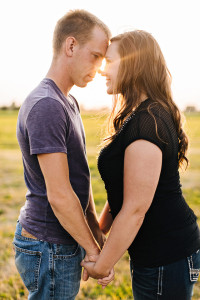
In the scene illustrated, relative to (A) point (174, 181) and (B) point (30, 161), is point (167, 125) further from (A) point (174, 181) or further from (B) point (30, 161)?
(B) point (30, 161)

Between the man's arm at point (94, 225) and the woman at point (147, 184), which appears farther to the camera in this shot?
the man's arm at point (94, 225)

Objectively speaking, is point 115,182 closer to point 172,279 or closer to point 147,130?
point 147,130

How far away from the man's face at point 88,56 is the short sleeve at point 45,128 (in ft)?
1.61

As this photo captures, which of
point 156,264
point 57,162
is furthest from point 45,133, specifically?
point 156,264

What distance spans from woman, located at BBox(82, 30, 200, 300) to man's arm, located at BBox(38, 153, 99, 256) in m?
0.18

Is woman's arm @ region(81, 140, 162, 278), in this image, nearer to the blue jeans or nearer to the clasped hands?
the clasped hands

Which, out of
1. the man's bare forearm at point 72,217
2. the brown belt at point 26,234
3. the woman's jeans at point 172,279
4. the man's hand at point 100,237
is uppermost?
the man's bare forearm at point 72,217

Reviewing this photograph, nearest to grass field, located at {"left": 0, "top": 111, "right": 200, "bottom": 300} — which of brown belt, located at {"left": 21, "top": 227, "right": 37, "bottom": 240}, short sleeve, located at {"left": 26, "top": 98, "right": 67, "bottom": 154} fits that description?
short sleeve, located at {"left": 26, "top": 98, "right": 67, "bottom": 154}

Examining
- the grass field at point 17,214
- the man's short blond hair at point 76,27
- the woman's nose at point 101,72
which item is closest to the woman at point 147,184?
the woman's nose at point 101,72

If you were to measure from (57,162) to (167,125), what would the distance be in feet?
2.21

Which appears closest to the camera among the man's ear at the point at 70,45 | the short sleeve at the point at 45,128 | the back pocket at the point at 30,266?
the short sleeve at the point at 45,128

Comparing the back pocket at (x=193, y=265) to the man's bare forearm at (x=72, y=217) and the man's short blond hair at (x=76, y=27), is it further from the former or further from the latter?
the man's short blond hair at (x=76, y=27)

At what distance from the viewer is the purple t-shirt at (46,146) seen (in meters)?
1.96

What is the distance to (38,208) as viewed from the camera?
2219 millimetres
